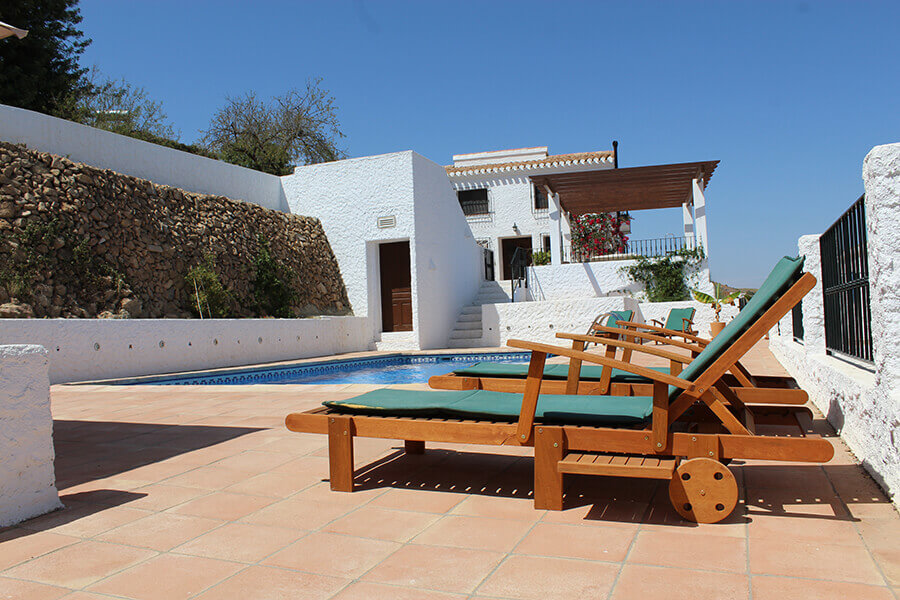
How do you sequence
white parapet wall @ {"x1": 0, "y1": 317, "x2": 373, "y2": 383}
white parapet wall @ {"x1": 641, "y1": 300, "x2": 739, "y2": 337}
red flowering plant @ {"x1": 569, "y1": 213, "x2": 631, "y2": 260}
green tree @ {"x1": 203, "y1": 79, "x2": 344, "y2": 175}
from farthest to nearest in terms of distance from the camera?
green tree @ {"x1": 203, "y1": 79, "x2": 344, "y2": 175} < red flowering plant @ {"x1": 569, "y1": 213, "x2": 631, "y2": 260} < white parapet wall @ {"x1": 641, "y1": 300, "x2": 739, "y2": 337} < white parapet wall @ {"x1": 0, "y1": 317, "x2": 373, "y2": 383}

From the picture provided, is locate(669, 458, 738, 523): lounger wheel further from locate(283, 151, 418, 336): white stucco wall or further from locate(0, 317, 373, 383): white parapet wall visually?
locate(283, 151, 418, 336): white stucco wall

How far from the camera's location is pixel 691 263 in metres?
16.1

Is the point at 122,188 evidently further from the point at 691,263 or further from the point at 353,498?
the point at 691,263

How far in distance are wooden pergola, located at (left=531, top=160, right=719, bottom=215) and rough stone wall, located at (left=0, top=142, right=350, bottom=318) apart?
7019 millimetres

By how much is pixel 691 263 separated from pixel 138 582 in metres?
15.7

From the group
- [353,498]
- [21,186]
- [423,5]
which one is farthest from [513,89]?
[353,498]

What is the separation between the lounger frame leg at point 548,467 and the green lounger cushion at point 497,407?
14cm

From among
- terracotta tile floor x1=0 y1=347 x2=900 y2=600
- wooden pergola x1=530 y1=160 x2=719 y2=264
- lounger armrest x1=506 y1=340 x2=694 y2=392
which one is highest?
wooden pergola x1=530 y1=160 x2=719 y2=264

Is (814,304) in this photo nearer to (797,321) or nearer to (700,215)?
(797,321)

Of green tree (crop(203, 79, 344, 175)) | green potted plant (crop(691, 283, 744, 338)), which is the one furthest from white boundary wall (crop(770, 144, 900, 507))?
green tree (crop(203, 79, 344, 175))

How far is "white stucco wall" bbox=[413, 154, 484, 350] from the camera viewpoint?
15625 mm

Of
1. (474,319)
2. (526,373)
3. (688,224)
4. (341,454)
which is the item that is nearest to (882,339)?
(526,373)

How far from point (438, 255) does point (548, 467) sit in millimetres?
13836

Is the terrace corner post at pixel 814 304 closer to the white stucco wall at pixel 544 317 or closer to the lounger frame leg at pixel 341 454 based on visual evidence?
the lounger frame leg at pixel 341 454
